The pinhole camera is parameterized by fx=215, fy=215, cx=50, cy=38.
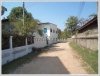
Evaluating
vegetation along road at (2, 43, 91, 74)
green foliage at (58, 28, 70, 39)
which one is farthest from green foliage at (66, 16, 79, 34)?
vegetation along road at (2, 43, 91, 74)

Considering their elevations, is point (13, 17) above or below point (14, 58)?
above

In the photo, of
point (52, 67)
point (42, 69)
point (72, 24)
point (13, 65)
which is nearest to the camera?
point (42, 69)

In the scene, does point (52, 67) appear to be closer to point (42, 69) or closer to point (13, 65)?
point (42, 69)

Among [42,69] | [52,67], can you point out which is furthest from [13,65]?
[52,67]

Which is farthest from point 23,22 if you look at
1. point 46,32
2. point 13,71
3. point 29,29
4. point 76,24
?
point 46,32

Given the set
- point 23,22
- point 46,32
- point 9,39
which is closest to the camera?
point 9,39

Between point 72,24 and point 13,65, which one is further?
point 72,24

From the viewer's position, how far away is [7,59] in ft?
23.3

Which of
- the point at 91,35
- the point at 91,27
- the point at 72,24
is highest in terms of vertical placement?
the point at 72,24

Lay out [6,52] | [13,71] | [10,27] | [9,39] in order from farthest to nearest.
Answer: [10,27] → [9,39] → [6,52] → [13,71]

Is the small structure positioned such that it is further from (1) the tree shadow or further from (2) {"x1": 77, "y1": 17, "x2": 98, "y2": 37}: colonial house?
(1) the tree shadow

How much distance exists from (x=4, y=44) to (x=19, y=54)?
1836 mm

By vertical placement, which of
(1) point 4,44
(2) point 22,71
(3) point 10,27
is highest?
(3) point 10,27

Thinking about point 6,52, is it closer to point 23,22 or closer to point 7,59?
point 7,59
